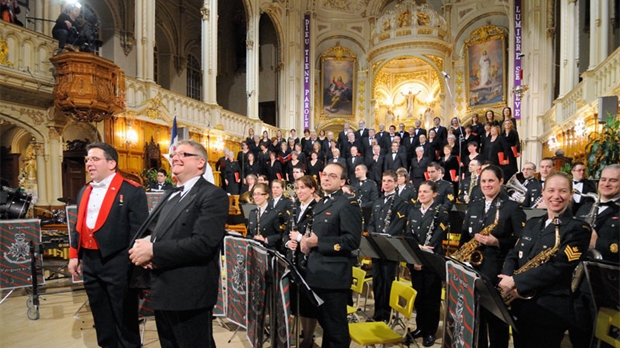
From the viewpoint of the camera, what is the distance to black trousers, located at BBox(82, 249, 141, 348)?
294 centimetres

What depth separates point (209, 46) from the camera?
13617mm

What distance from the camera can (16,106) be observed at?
26.2ft

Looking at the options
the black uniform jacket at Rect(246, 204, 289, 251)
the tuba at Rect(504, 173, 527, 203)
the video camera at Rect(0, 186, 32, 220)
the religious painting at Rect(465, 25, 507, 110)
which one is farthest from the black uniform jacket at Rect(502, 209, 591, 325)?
the religious painting at Rect(465, 25, 507, 110)

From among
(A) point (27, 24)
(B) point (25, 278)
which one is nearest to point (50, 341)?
(B) point (25, 278)

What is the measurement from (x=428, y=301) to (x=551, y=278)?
69.8 inches

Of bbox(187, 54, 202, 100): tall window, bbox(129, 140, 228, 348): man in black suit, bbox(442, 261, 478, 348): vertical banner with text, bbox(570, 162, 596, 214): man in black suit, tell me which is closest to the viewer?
bbox(129, 140, 228, 348): man in black suit

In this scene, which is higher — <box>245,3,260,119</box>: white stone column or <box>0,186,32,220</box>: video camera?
<box>245,3,260,119</box>: white stone column

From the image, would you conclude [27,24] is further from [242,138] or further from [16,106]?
[242,138]

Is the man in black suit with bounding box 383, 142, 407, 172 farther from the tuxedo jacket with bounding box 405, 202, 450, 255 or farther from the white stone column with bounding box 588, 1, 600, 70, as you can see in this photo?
the tuxedo jacket with bounding box 405, 202, 450, 255

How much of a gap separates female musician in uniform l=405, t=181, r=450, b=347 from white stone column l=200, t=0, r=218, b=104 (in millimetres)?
10959

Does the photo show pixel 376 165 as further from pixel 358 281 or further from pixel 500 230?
pixel 500 230

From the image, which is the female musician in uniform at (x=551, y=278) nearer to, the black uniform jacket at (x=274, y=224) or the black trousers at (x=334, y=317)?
the black trousers at (x=334, y=317)

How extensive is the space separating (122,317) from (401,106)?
57.2 feet

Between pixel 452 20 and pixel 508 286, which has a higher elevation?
pixel 452 20
